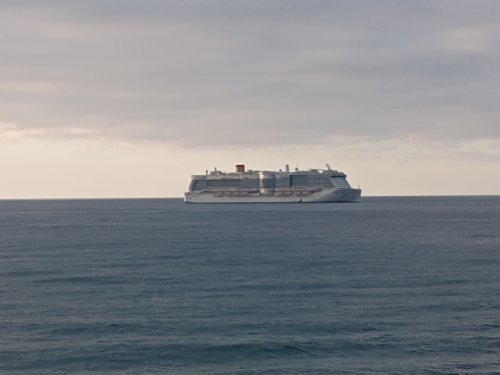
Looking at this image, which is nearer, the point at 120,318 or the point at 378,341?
the point at 378,341

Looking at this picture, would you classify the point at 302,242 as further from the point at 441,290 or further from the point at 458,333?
the point at 458,333

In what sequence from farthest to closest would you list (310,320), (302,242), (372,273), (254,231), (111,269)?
(254,231)
(302,242)
(111,269)
(372,273)
(310,320)

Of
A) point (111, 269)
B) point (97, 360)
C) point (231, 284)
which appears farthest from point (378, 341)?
point (111, 269)

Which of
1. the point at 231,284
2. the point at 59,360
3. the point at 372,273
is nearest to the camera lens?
the point at 59,360

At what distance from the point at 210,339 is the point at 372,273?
2617 cm

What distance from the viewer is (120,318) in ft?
132

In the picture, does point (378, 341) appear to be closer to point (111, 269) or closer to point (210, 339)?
point (210, 339)

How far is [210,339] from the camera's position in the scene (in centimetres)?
3566

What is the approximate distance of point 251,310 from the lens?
42656 mm

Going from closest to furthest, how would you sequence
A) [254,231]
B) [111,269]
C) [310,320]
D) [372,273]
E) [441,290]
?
1. [310,320]
2. [441,290]
3. [372,273]
4. [111,269]
5. [254,231]

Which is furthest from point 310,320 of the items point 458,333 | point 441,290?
point 441,290

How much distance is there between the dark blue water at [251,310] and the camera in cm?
3219

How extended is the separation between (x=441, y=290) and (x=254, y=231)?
60925 mm

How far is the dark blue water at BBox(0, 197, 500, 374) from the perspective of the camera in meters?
32.2
